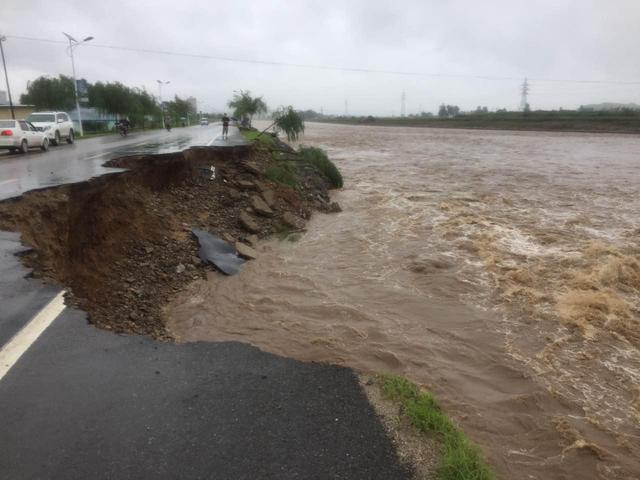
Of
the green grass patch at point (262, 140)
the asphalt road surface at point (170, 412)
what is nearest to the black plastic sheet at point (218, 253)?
the asphalt road surface at point (170, 412)

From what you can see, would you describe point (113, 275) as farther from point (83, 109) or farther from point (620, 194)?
point (83, 109)

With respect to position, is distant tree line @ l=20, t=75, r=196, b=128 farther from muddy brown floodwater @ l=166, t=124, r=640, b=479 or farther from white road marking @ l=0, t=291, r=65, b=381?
white road marking @ l=0, t=291, r=65, b=381

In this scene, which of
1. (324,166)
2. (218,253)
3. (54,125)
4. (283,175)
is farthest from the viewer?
(54,125)

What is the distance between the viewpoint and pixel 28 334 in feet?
13.4

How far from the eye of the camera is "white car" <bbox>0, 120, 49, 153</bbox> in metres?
18.0

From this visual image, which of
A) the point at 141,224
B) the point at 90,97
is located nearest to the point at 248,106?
the point at 90,97

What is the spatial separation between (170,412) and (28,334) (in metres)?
1.83

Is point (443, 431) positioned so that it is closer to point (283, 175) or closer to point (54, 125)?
point (283, 175)

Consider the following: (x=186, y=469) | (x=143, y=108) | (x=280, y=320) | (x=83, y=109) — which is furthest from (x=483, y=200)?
(x=83, y=109)

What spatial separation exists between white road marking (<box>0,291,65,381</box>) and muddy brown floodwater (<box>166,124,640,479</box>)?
1310 mm

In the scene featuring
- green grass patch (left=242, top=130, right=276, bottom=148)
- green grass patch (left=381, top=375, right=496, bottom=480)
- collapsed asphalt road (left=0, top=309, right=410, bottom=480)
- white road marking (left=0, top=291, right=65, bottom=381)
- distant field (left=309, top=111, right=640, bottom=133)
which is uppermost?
distant field (left=309, top=111, right=640, bottom=133)

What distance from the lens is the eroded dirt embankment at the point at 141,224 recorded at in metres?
6.05

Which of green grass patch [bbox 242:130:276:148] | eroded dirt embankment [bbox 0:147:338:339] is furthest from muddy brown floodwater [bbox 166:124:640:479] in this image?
green grass patch [bbox 242:130:276:148]

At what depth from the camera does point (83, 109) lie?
5969cm
